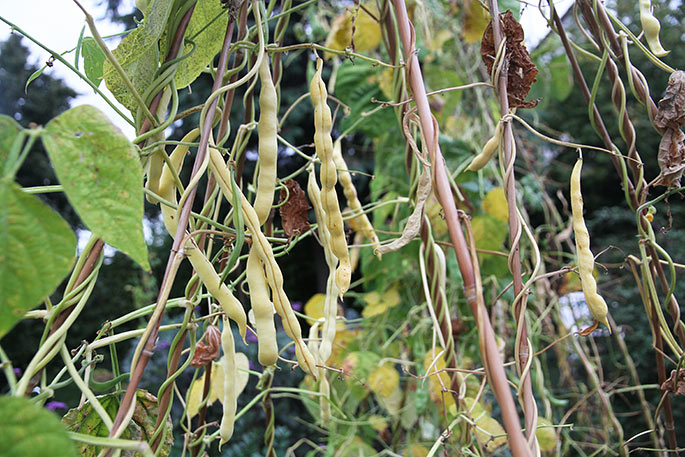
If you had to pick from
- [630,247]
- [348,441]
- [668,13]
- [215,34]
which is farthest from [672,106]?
[668,13]

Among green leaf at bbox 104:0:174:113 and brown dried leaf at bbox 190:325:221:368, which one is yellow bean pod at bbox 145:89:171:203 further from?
brown dried leaf at bbox 190:325:221:368

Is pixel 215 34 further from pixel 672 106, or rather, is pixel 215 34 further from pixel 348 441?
pixel 348 441

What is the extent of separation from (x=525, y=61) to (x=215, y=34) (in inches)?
11.2

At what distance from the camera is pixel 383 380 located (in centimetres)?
101

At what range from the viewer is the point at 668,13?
457 cm

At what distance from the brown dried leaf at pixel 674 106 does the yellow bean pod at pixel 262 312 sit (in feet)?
1.30

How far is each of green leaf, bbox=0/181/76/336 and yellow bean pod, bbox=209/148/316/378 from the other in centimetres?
16

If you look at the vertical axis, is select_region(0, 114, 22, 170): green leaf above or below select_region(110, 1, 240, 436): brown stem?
above

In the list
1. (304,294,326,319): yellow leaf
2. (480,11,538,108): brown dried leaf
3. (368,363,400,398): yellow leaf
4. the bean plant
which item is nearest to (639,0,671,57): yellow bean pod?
the bean plant

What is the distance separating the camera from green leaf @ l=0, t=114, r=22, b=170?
232mm

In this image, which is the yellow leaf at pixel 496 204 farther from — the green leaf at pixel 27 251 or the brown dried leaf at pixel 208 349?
the green leaf at pixel 27 251

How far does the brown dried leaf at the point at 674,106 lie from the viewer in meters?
0.47

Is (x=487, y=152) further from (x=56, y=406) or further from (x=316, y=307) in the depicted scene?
(x=56, y=406)

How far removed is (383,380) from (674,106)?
0.71m
